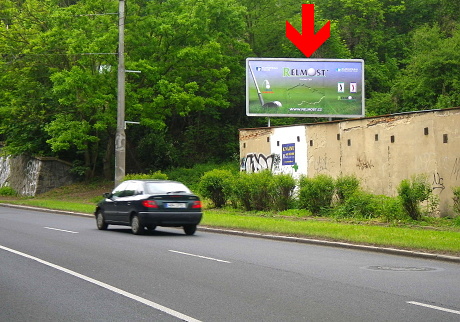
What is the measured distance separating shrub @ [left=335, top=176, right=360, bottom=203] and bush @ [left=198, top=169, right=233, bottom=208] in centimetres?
600

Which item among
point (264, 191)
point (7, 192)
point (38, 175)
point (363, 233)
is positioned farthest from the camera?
point (7, 192)

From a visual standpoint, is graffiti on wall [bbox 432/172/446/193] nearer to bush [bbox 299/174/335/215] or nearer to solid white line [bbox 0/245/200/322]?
bush [bbox 299/174/335/215]

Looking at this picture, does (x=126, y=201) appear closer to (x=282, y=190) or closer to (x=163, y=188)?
(x=163, y=188)

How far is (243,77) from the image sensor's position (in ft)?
165

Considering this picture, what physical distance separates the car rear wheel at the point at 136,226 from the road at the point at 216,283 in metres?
2.56

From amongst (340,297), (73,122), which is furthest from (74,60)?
(340,297)

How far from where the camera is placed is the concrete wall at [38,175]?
49.9 meters

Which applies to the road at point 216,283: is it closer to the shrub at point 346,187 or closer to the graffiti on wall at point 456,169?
the shrub at point 346,187

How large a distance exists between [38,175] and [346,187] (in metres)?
30.6

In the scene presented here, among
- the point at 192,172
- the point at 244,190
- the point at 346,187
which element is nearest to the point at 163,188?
the point at 346,187

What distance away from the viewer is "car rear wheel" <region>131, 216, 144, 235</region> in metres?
19.5

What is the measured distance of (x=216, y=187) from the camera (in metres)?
30.3

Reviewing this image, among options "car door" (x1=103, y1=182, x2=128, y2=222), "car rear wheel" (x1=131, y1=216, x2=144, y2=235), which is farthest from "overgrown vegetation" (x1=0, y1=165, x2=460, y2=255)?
"car door" (x1=103, y1=182, x2=128, y2=222)

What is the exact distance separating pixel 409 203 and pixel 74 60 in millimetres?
28866
